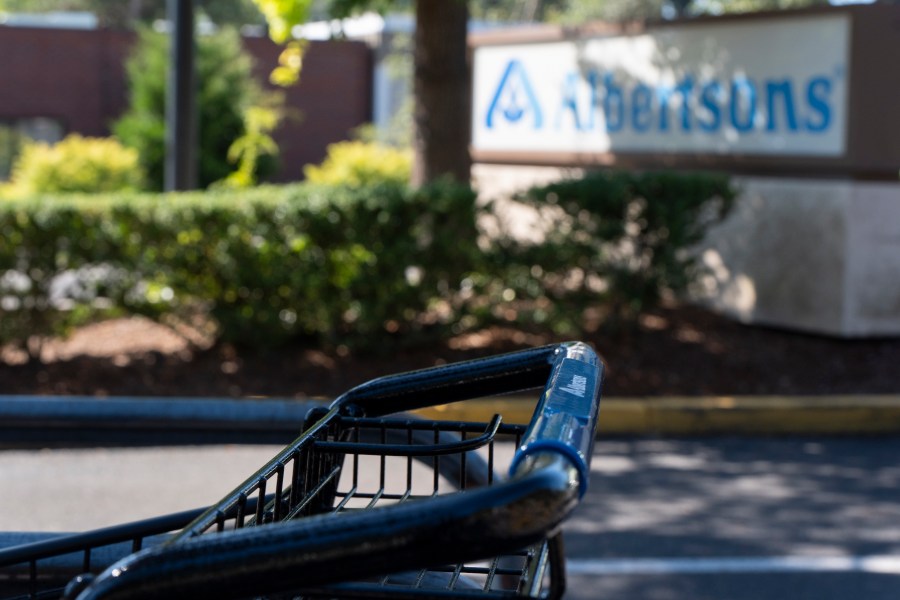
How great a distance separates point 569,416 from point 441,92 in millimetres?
9180

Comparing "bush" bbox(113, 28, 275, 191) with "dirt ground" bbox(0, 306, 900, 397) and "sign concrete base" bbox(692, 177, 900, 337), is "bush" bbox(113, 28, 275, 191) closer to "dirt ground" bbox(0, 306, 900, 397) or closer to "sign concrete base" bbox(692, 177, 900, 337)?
"dirt ground" bbox(0, 306, 900, 397)

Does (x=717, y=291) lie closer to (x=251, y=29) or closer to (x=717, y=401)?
(x=717, y=401)

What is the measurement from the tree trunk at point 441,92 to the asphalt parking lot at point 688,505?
321 centimetres

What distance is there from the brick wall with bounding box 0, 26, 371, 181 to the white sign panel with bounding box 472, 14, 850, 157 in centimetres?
1636

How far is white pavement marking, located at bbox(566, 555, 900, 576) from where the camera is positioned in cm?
541

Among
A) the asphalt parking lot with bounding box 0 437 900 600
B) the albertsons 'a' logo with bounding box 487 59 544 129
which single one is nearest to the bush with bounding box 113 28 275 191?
the albertsons 'a' logo with bounding box 487 59 544 129

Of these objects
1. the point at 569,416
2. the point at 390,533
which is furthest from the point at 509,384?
the point at 390,533

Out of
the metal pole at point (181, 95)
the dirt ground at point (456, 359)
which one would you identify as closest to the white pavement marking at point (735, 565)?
the dirt ground at point (456, 359)

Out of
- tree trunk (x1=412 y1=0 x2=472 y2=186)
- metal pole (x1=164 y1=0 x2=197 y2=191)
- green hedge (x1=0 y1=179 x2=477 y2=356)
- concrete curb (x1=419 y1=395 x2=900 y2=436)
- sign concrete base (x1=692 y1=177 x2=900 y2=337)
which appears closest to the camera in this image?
concrete curb (x1=419 y1=395 x2=900 y2=436)

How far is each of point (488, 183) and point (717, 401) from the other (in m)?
5.24

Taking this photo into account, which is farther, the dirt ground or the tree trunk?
the tree trunk

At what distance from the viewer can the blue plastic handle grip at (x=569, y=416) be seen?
107 centimetres

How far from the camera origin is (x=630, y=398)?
8.62 m

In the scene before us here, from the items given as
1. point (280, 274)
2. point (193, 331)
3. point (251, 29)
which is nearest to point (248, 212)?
point (280, 274)
